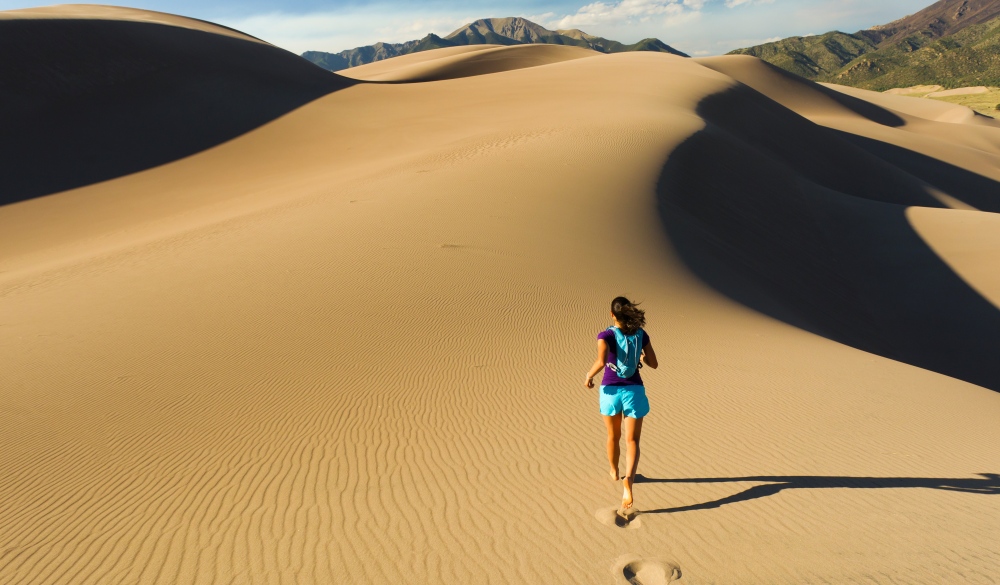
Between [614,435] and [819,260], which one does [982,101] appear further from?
[614,435]

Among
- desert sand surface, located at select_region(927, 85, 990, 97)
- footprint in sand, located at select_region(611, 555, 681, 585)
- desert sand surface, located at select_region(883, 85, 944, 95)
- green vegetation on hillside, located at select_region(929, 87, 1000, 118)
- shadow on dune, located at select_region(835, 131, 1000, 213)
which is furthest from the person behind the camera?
desert sand surface, located at select_region(883, 85, 944, 95)

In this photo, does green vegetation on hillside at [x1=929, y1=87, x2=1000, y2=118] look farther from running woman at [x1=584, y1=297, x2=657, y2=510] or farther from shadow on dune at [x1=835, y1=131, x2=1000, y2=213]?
running woman at [x1=584, y1=297, x2=657, y2=510]

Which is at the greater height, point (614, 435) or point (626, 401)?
point (626, 401)

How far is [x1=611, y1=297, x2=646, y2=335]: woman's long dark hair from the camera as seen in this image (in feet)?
15.2

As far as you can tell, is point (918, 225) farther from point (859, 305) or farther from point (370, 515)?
point (370, 515)

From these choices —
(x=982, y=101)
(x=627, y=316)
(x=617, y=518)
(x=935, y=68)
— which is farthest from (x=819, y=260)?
(x=935, y=68)

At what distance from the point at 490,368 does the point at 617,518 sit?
3.66m

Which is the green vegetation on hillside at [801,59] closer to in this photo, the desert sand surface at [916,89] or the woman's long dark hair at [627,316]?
the desert sand surface at [916,89]

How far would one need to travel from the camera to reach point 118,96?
2908cm

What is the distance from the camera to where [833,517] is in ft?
15.8

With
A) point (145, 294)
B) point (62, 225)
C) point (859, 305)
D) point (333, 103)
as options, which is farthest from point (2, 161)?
point (859, 305)

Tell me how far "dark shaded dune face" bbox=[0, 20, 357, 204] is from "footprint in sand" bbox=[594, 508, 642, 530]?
918 inches

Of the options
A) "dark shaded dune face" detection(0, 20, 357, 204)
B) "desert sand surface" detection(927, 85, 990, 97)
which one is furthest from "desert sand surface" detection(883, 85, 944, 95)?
"dark shaded dune face" detection(0, 20, 357, 204)

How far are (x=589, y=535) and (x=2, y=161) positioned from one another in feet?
88.2
